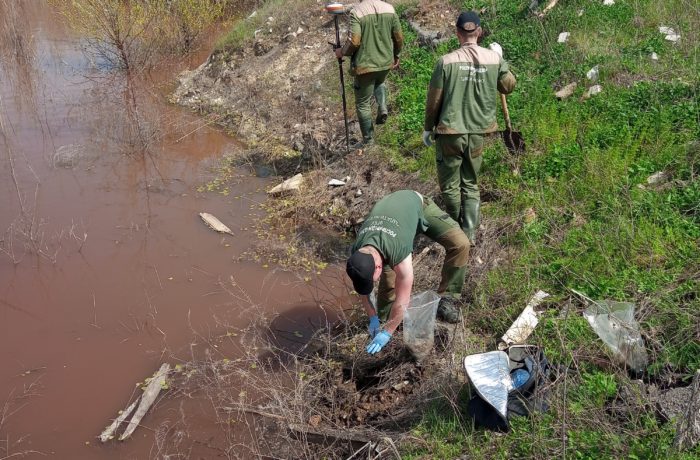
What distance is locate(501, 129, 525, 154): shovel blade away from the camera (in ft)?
16.6

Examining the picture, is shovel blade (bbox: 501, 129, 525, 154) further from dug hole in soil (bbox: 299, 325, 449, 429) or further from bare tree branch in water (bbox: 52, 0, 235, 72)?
bare tree branch in water (bbox: 52, 0, 235, 72)

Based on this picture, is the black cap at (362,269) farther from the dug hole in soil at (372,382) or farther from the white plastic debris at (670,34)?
the white plastic debris at (670,34)

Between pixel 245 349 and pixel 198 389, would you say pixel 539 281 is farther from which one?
pixel 198 389

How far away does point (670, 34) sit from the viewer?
625 centimetres

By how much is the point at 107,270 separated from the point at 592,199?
14.1 ft

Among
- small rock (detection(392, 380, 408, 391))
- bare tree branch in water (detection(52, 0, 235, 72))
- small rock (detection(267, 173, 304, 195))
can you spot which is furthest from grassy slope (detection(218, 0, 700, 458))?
bare tree branch in water (detection(52, 0, 235, 72))

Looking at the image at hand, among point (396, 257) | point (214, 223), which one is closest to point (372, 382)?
point (396, 257)

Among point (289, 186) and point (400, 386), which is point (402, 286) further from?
point (289, 186)

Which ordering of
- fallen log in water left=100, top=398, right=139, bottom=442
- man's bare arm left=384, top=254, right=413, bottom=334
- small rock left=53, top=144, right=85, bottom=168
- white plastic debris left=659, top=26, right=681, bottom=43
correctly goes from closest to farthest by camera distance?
man's bare arm left=384, top=254, right=413, bottom=334 → fallen log in water left=100, top=398, right=139, bottom=442 → white plastic debris left=659, top=26, right=681, bottom=43 → small rock left=53, top=144, right=85, bottom=168

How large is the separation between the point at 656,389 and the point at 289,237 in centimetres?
371

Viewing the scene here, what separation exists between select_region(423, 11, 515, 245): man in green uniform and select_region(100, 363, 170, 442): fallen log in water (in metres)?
2.55

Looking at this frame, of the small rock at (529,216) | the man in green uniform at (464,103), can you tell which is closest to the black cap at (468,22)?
the man in green uniform at (464,103)

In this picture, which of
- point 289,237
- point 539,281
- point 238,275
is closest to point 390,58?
point 289,237

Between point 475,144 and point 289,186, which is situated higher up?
point 475,144
